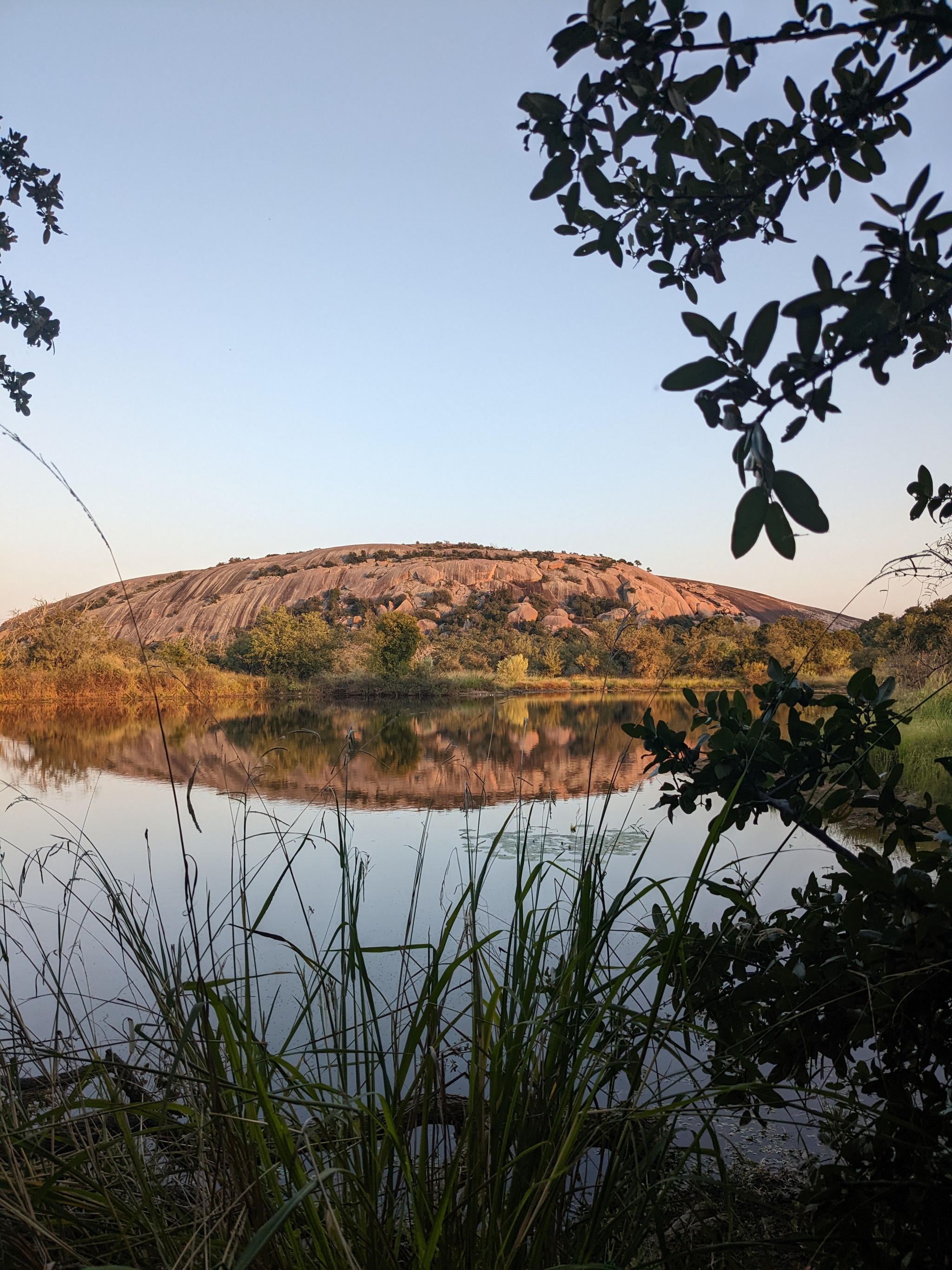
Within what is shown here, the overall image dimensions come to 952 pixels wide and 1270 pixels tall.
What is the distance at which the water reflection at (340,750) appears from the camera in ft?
20.7

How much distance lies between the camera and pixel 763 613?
35.9 meters

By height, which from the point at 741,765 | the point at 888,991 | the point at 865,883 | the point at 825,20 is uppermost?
the point at 825,20

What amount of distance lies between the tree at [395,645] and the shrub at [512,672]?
7.90ft

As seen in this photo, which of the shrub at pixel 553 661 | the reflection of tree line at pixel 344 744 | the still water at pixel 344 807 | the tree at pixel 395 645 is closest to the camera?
the still water at pixel 344 807

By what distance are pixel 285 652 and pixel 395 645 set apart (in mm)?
3253

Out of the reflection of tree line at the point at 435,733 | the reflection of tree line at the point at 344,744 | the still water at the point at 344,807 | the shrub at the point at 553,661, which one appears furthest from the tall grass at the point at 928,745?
the shrub at the point at 553,661

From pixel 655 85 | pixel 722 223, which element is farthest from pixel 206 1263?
pixel 722 223

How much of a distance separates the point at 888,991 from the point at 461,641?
2815cm

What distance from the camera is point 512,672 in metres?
22.2

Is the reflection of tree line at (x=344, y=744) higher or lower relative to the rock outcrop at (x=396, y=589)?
lower

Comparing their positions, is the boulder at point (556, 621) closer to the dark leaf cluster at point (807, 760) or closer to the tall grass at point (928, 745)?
the tall grass at point (928, 745)

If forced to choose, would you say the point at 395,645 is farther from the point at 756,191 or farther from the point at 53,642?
the point at 756,191

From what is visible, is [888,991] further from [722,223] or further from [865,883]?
[722,223]

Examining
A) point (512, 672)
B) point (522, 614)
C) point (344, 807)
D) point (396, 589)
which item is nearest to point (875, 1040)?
point (344, 807)
